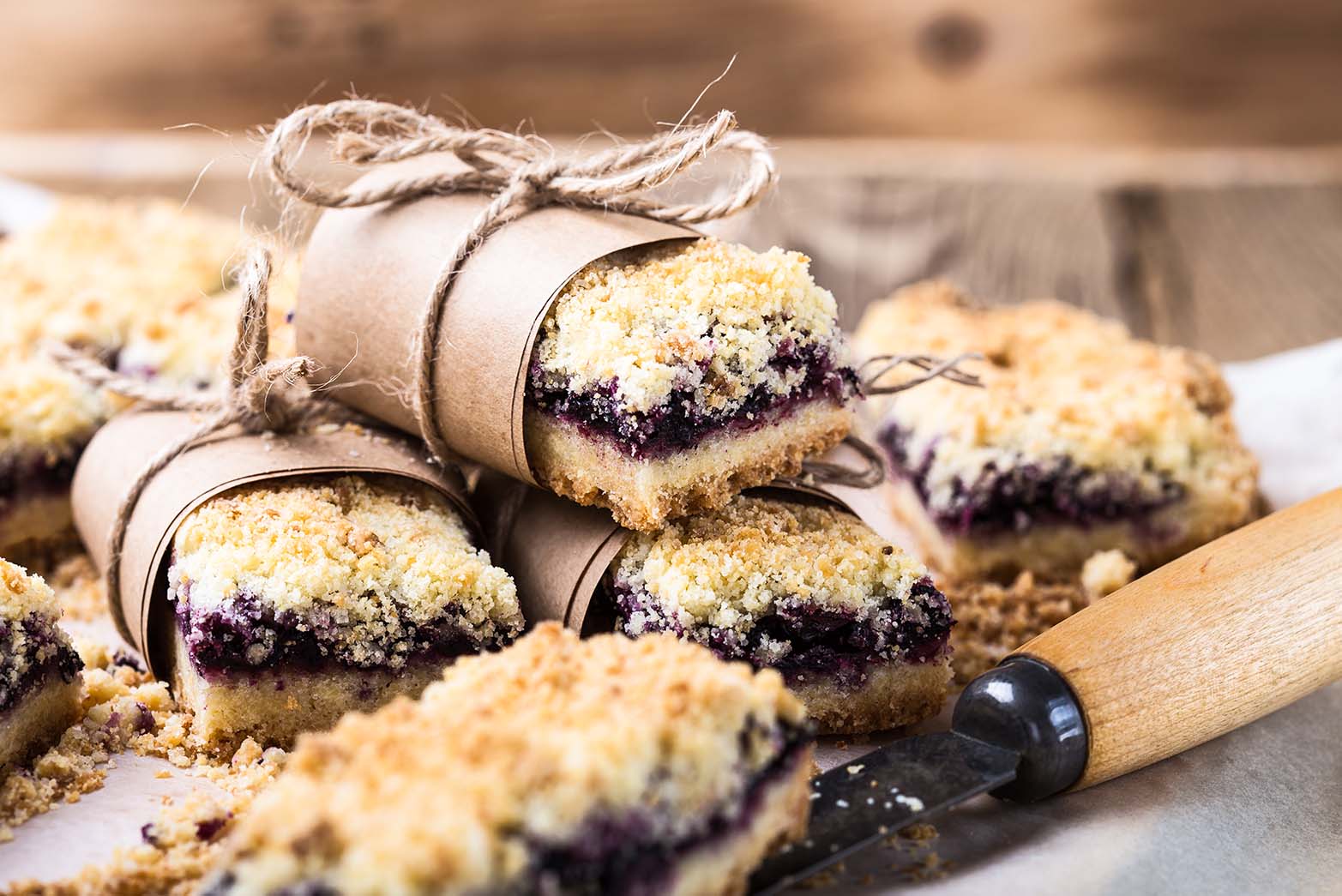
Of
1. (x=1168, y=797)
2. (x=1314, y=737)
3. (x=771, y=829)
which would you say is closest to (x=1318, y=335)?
(x=1314, y=737)

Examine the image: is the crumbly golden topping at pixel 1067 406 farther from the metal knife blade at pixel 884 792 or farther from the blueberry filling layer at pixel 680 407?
the metal knife blade at pixel 884 792

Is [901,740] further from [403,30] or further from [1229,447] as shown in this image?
[403,30]

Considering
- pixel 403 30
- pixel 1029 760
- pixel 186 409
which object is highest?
pixel 403 30

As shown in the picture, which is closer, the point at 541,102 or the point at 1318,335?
the point at 1318,335

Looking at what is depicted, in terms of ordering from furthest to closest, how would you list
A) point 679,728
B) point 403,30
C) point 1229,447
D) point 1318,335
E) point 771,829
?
1. point 403,30
2. point 1318,335
3. point 1229,447
4. point 771,829
5. point 679,728

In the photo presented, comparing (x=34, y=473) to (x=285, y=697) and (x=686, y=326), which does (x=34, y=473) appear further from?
(x=686, y=326)

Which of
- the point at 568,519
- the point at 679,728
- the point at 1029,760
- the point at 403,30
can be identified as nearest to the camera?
the point at 679,728

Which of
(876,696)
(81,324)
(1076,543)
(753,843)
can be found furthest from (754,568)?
(81,324)
